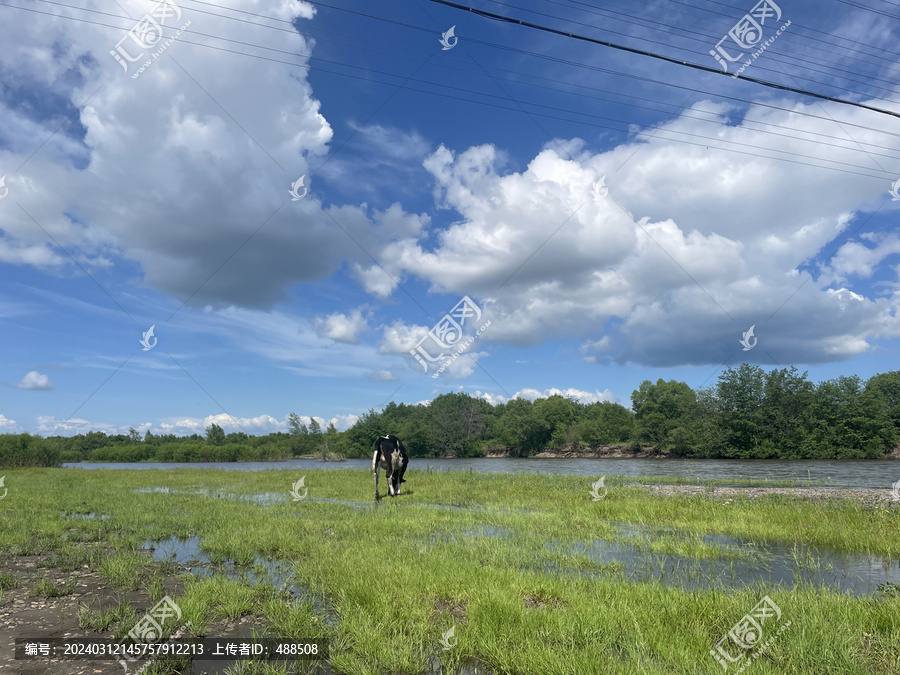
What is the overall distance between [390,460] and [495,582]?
12.4 meters

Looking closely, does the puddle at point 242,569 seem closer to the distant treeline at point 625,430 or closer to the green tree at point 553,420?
the distant treeline at point 625,430

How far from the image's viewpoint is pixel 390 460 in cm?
1883

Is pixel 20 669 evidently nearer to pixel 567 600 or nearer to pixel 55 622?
pixel 55 622

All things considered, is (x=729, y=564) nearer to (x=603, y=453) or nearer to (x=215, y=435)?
(x=603, y=453)

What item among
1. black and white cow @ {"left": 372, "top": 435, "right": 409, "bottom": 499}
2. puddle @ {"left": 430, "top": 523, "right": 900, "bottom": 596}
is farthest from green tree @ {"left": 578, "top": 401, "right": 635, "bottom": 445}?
puddle @ {"left": 430, "top": 523, "right": 900, "bottom": 596}

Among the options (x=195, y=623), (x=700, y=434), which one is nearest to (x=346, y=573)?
(x=195, y=623)

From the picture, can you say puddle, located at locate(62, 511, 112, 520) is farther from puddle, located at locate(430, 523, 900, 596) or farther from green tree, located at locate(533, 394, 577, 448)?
green tree, located at locate(533, 394, 577, 448)

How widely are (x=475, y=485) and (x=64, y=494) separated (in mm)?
18023

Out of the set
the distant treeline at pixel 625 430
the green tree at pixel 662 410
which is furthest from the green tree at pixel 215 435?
the green tree at pixel 662 410

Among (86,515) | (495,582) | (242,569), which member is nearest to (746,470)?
(495,582)

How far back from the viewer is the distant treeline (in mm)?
64812

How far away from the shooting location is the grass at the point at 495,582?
191 inches

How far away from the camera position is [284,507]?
1606 cm

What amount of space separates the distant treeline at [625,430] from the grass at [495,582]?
54571 mm
